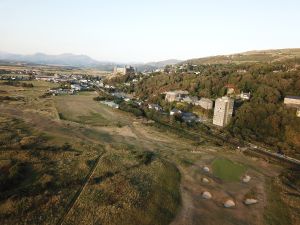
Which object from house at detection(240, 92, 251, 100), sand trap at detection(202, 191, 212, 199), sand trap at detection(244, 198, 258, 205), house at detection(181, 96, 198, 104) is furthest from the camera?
house at detection(181, 96, 198, 104)

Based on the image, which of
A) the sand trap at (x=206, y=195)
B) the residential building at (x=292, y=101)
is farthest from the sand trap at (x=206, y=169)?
the residential building at (x=292, y=101)

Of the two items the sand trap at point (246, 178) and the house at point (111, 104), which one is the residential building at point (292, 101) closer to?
the sand trap at point (246, 178)

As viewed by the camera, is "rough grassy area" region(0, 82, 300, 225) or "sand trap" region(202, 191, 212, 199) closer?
"rough grassy area" region(0, 82, 300, 225)

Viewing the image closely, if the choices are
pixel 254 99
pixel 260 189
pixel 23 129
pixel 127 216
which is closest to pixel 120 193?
pixel 127 216

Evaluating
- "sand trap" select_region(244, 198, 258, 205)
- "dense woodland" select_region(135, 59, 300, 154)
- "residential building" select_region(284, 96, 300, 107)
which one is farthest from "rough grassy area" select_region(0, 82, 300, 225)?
"residential building" select_region(284, 96, 300, 107)

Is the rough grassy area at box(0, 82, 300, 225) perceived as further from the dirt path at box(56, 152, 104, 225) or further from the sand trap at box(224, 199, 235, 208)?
the sand trap at box(224, 199, 235, 208)

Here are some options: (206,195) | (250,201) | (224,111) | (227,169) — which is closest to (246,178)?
(227,169)
